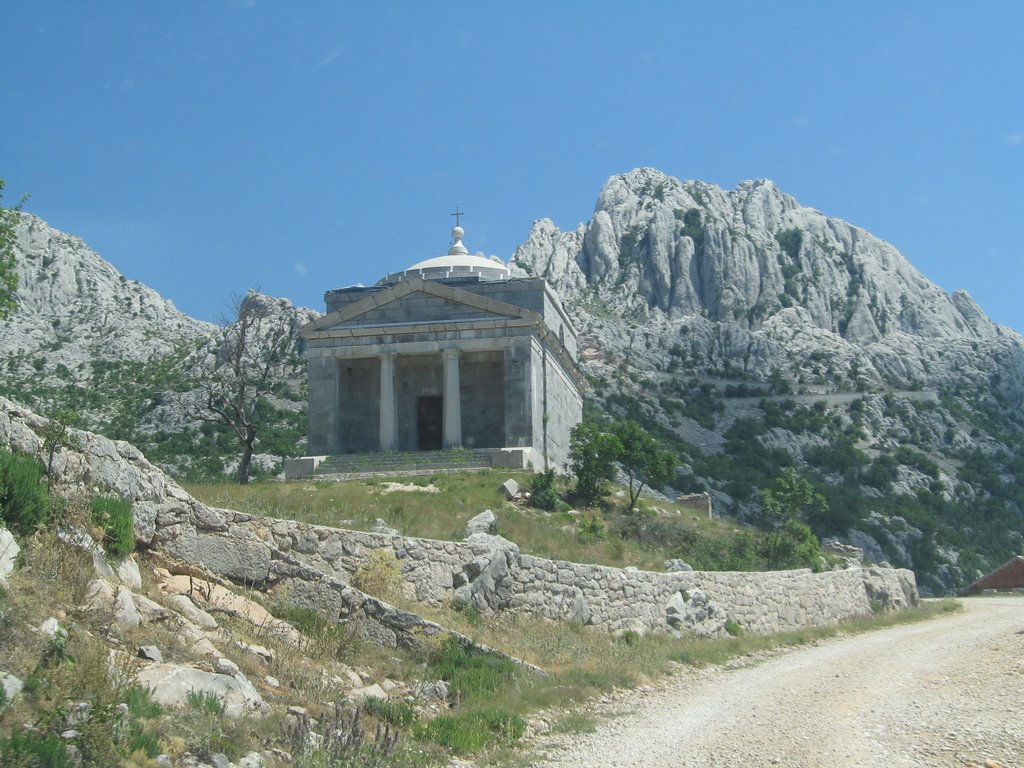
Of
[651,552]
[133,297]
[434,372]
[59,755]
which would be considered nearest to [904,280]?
[133,297]

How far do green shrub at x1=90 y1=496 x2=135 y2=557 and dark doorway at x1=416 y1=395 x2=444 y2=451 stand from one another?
28.0 m

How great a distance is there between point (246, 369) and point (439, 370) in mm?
27048

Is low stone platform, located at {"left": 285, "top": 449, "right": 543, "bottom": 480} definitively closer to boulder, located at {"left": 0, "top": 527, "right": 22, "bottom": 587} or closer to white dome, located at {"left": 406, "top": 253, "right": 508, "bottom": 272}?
white dome, located at {"left": 406, "top": 253, "right": 508, "bottom": 272}

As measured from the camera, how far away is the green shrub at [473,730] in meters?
10.4

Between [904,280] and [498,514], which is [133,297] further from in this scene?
[904,280]

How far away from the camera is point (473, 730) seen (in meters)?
10.9

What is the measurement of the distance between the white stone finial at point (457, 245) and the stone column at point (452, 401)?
10936 millimetres

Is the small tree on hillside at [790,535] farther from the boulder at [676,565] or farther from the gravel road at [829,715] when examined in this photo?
the gravel road at [829,715]

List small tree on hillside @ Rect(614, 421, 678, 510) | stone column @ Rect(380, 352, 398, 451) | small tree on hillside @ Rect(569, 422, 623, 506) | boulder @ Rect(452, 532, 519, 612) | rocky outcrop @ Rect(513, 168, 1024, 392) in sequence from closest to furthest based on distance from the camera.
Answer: boulder @ Rect(452, 532, 519, 612) < small tree on hillside @ Rect(569, 422, 623, 506) < small tree on hillside @ Rect(614, 421, 678, 510) < stone column @ Rect(380, 352, 398, 451) < rocky outcrop @ Rect(513, 168, 1024, 392)

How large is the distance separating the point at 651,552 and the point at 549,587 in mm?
8784

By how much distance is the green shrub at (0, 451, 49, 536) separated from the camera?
33.9 ft

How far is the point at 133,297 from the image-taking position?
79.2 metres

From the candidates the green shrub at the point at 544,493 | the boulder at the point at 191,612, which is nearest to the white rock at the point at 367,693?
the boulder at the point at 191,612

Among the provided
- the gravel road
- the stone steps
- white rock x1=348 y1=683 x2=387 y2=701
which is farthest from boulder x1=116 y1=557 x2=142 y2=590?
the stone steps
